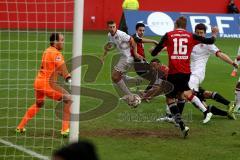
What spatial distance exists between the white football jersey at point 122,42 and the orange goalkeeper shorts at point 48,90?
167 inches

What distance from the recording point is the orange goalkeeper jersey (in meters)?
10.4

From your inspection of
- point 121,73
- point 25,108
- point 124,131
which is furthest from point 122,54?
point 124,131

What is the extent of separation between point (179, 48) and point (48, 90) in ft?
8.18

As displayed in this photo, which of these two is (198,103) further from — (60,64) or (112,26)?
(112,26)

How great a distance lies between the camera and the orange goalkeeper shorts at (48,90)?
10609mm

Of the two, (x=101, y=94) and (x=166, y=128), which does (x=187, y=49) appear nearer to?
(x=166, y=128)

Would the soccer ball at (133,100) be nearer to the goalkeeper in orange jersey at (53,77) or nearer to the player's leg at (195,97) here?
the player's leg at (195,97)

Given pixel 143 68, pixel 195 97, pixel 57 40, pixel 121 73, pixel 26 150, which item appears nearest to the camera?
pixel 26 150

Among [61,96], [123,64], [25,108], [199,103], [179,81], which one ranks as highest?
[179,81]

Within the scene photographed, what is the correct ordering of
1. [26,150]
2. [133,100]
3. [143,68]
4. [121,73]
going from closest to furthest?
1. [26,150]
2. [133,100]
3. [121,73]
4. [143,68]

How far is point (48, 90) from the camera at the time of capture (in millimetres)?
10633

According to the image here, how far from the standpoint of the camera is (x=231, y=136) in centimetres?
1119

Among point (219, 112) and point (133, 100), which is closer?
point (219, 112)

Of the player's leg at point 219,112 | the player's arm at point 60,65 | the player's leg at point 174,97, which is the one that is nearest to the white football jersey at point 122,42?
the player's leg at point 219,112
